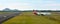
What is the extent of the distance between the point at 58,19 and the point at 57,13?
2.38 ft

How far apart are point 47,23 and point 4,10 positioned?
129 inches

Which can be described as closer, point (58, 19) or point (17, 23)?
point (17, 23)

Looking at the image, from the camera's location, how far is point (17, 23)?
1055 cm

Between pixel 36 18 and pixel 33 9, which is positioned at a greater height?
pixel 33 9

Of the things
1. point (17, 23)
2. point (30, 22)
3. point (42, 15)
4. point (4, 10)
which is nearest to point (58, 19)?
point (42, 15)

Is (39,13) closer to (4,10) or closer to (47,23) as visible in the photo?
(47,23)

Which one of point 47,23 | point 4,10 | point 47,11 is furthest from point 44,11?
point 4,10

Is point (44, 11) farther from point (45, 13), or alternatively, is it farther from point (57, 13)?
point (57, 13)

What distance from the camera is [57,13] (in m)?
11.0

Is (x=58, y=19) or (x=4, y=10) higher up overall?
(x=4, y=10)

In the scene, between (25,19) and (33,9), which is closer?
(33,9)

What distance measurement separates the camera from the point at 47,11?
34.5 ft

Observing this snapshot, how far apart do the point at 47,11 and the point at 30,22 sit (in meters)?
1.57

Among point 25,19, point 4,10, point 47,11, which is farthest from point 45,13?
point 4,10
